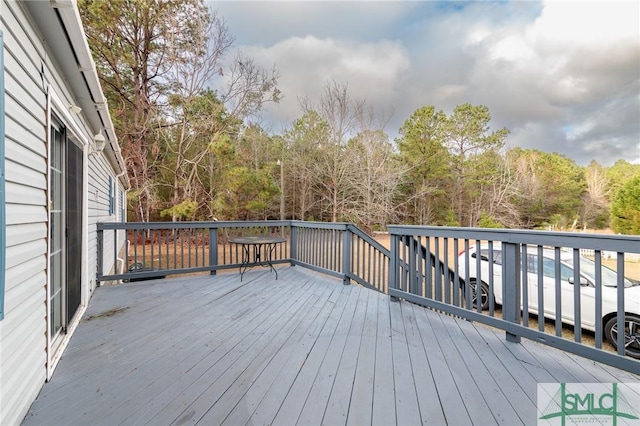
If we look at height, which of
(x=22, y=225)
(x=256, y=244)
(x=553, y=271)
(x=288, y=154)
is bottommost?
(x=553, y=271)

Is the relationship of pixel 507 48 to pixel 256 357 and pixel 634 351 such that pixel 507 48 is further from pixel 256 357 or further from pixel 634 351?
pixel 256 357

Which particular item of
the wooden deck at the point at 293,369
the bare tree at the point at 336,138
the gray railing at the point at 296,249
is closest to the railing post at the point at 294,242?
the gray railing at the point at 296,249

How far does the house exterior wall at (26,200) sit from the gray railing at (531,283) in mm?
2896

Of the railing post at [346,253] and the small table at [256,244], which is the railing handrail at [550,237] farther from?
the small table at [256,244]

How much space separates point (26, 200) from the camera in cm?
156

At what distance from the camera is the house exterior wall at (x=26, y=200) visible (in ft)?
4.37

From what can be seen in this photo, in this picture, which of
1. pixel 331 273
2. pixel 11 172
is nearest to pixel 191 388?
pixel 11 172

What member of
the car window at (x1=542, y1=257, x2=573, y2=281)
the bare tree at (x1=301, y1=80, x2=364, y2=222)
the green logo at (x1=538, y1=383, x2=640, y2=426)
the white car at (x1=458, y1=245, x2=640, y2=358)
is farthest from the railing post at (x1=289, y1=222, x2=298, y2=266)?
the bare tree at (x1=301, y1=80, x2=364, y2=222)

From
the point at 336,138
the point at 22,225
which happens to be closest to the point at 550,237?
the point at 22,225

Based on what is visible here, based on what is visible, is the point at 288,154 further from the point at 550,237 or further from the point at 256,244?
the point at 550,237

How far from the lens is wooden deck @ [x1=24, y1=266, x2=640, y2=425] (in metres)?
1.52

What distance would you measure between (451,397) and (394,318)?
4.33 ft

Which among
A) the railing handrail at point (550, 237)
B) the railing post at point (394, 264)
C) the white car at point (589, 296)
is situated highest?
the railing handrail at point (550, 237)

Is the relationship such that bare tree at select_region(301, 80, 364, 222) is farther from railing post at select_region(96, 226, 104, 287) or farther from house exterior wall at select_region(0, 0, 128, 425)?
house exterior wall at select_region(0, 0, 128, 425)
